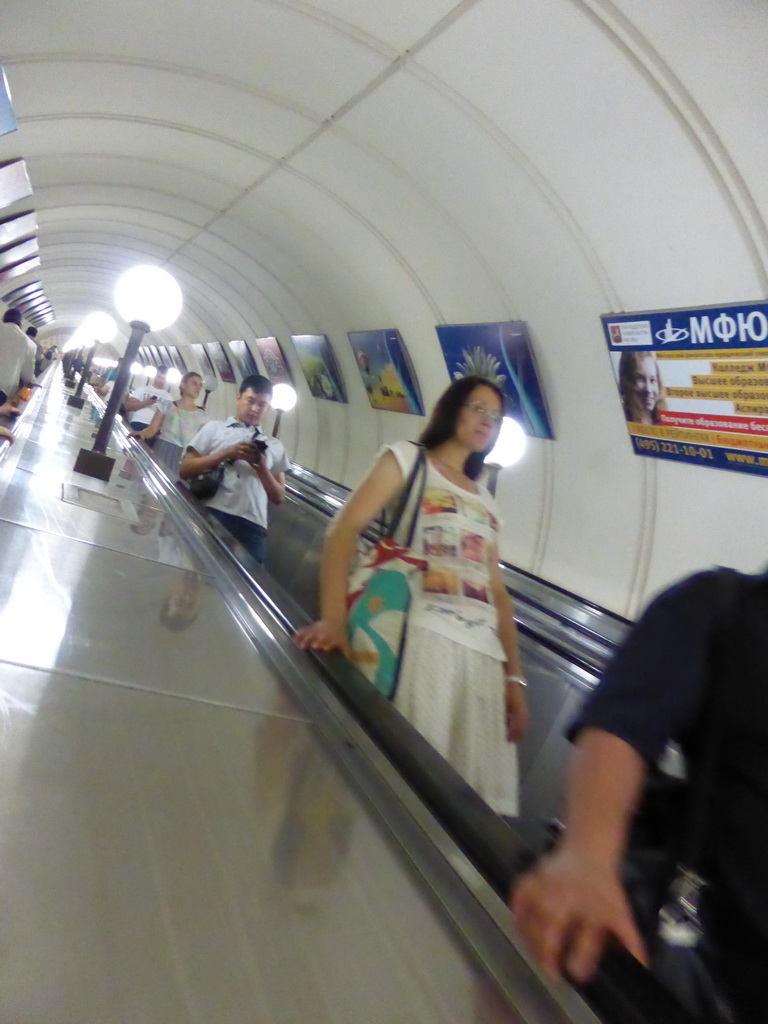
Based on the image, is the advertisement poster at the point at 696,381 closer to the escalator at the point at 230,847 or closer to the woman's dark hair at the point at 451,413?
the woman's dark hair at the point at 451,413

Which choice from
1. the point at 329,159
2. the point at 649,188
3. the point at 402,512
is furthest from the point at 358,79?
the point at 402,512

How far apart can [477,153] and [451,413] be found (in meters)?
3.50

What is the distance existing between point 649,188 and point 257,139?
3.81 meters

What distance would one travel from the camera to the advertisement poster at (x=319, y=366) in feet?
34.0

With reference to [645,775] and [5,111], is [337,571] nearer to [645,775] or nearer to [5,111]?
[645,775]

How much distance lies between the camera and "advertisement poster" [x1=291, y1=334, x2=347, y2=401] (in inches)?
408

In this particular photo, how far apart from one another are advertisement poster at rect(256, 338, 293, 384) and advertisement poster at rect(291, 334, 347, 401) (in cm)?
85

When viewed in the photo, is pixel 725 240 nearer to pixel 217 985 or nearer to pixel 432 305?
pixel 432 305

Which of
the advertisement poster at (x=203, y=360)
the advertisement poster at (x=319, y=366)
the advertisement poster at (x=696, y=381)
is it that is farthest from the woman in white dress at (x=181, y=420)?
the advertisement poster at (x=203, y=360)

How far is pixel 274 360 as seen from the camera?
41.1 feet

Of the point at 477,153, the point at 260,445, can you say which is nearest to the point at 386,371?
the point at 477,153

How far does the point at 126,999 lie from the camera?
89 centimetres

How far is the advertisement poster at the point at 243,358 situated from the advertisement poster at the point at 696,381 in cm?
1002

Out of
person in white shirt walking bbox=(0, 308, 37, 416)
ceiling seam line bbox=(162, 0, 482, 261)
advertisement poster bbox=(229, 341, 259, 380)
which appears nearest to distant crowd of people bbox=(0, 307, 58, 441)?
person in white shirt walking bbox=(0, 308, 37, 416)
